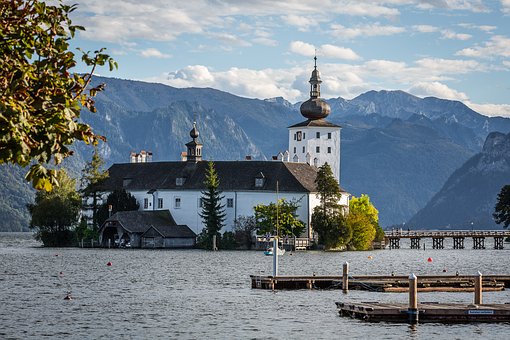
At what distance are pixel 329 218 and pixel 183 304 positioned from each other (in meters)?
85.6

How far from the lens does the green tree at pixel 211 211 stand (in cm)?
14825

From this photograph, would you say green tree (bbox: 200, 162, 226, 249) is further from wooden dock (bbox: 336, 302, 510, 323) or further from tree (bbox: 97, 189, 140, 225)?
wooden dock (bbox: 336, 302, 510, 323)

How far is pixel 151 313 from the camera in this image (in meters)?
54.4

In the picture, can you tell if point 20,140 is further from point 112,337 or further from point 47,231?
point 47,231

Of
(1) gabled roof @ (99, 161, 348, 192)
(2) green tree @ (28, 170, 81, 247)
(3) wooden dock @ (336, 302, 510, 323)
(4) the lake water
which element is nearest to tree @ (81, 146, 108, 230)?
(1) gabled roof @ (99, 161, 348, 192)

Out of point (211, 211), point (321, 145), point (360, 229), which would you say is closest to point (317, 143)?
point (321, 145)

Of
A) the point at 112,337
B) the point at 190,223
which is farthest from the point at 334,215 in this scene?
the point at 112,337

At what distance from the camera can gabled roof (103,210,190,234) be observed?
151 m

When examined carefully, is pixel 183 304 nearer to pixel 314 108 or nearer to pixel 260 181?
pixel 260 181

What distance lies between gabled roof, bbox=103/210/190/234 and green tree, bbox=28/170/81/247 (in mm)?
6152

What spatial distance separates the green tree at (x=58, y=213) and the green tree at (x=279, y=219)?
28.4 meters

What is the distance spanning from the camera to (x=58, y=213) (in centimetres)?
15238

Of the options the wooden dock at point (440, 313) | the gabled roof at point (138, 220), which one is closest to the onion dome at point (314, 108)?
the gabled roof at point (138, 220)

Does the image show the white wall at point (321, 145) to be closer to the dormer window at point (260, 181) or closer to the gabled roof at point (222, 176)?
the gabled roof at point (222, 176)
